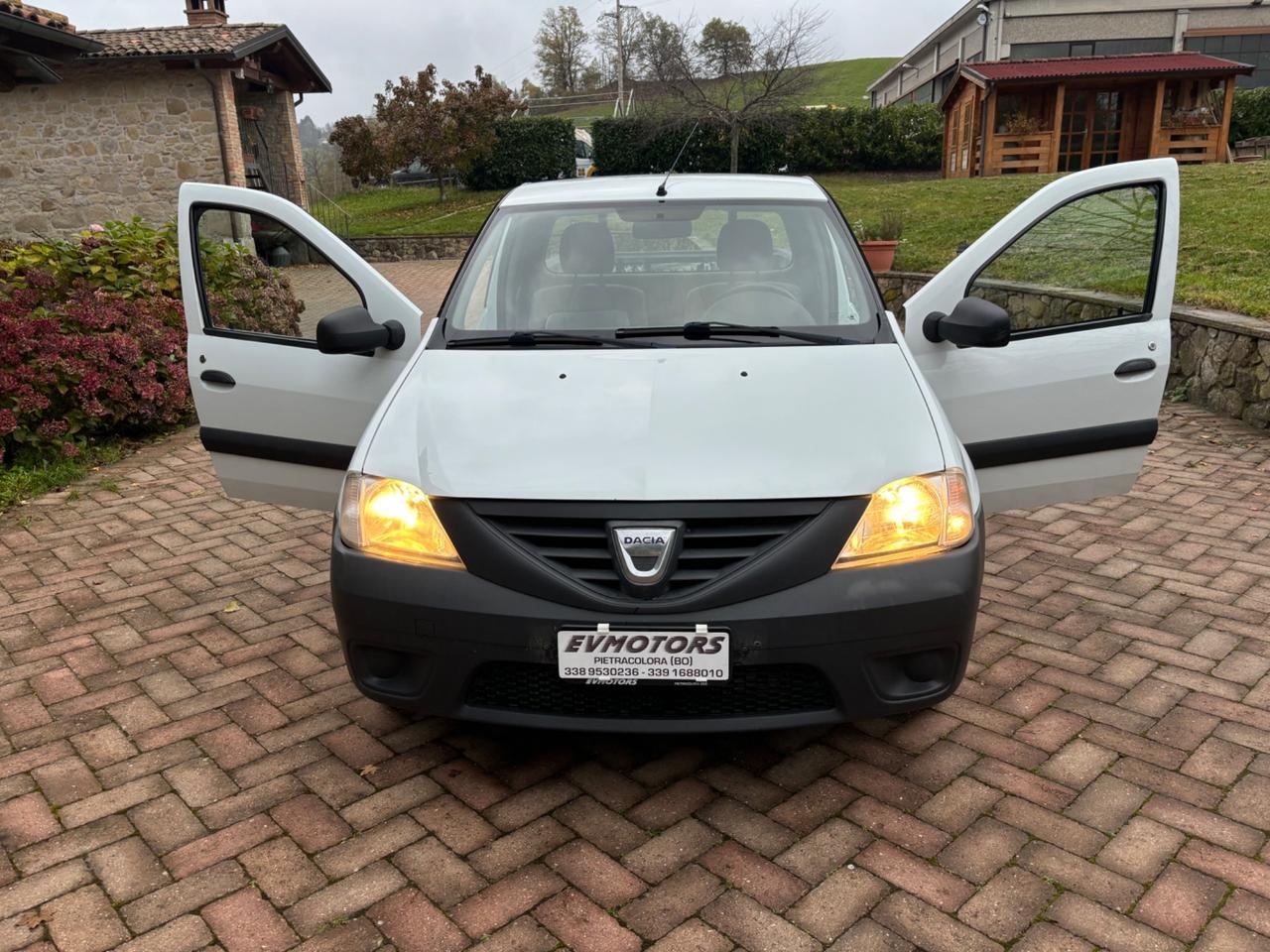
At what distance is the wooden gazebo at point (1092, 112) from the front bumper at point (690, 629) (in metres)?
24.7

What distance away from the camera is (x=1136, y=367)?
3645 mm

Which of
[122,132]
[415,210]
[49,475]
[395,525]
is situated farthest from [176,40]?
[395,525]

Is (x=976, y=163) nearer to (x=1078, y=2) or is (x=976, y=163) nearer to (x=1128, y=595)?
(x=1078, y=2)

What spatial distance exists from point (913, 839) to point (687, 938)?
0.72 metres

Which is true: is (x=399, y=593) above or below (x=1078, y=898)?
above

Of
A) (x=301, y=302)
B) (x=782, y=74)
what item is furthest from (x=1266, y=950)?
(x=782, y=74)

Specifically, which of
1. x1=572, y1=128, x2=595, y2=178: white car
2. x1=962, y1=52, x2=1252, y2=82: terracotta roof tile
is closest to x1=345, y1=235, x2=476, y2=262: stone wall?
x1=572, y1=128, x2=595, y2=178: white car

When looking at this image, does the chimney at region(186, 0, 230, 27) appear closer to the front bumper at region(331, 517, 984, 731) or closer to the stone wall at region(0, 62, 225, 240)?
the stone wall at region(0, 62, 225, 240)

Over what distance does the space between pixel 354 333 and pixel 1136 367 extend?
2815 mm

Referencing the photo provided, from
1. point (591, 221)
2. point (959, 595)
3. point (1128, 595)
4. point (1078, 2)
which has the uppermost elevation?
point (1078, 2)

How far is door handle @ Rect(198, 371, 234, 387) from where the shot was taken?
12.7 ft

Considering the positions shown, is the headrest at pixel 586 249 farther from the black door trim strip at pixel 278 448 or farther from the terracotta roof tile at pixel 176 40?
the terracotta roof tile at pixel 176 40

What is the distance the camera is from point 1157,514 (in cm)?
518

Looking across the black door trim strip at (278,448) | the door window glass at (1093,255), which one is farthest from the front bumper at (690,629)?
the door window glass at (1093,255)
